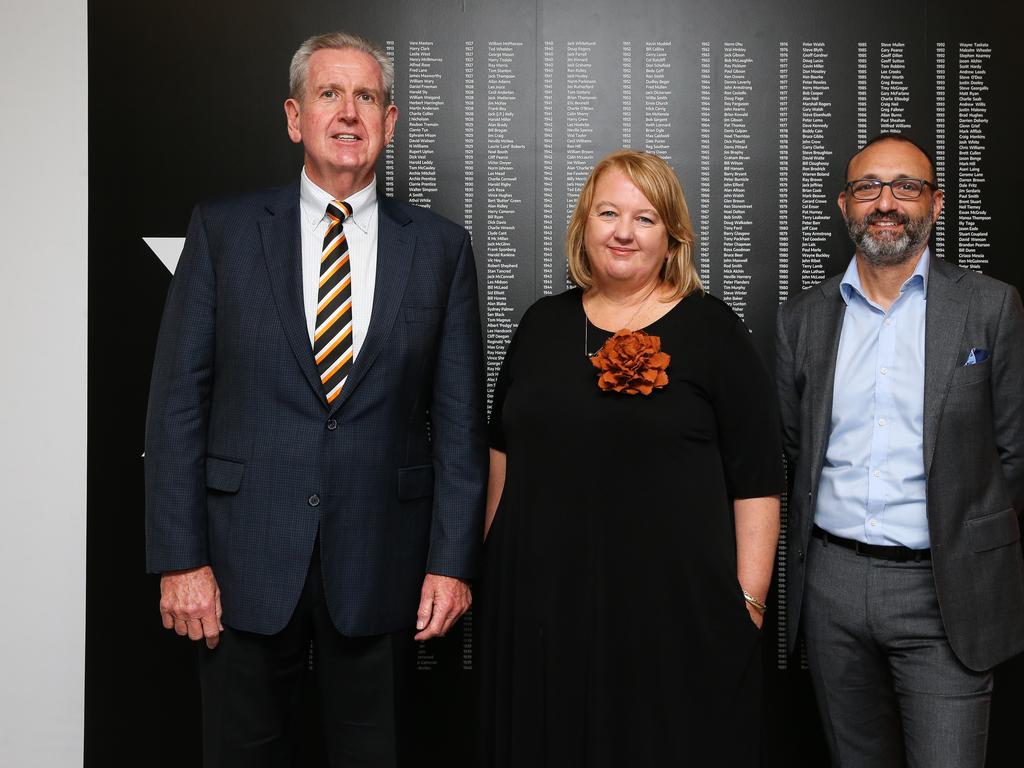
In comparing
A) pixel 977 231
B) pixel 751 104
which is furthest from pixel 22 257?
pixel 977 231

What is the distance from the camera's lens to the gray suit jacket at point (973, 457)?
194 cm

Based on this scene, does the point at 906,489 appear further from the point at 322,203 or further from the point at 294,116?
the point at 294,116

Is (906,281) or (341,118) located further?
(906,281)

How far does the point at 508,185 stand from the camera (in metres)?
2.59

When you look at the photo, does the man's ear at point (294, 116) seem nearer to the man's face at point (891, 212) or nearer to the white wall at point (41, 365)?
the white wall at point (41, 365)

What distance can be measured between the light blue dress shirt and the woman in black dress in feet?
0.85

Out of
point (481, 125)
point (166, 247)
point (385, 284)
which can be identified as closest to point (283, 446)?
point (385, 284)

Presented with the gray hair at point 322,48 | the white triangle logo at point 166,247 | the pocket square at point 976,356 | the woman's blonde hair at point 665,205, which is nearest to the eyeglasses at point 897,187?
the pocket square at point 976,356

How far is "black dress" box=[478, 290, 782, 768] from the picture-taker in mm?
1810

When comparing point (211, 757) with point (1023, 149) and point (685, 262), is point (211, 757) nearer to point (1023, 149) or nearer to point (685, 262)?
point (685, 262)

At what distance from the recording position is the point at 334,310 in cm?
184

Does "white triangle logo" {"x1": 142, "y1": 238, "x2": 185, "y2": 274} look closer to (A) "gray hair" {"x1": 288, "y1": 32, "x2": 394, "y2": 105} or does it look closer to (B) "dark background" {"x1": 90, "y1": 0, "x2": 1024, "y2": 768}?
(B) "dark background" {"x1": 90, "y1": 0, "x2": 1024, "y2": 768}

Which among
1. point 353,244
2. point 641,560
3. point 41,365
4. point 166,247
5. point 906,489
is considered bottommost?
point 641,560

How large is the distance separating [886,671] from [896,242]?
106cm
